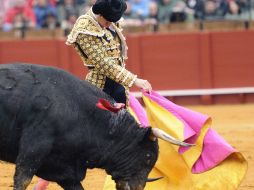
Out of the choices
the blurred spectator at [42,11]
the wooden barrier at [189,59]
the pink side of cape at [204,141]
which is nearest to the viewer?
the pink side of cape at [204,141]

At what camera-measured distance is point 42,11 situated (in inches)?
492

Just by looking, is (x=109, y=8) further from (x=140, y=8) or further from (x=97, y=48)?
(x=140, y=8)

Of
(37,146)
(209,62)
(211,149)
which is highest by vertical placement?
(37,146)

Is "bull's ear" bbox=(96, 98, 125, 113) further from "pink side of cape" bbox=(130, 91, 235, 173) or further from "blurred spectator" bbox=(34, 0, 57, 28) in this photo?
"blurred spectator" bbox=(34, 0, 57, 28)

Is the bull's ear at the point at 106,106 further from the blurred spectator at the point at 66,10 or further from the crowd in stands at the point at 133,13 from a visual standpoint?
the blurred spectator at the point at 66,10

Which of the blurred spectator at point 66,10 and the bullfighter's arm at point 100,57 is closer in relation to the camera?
the bullfighter's arm at point 100,57

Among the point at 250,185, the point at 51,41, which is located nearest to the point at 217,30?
the point at 51,41

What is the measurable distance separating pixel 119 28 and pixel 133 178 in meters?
1.08

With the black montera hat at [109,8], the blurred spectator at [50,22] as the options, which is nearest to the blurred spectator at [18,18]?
the blurred spectator at [50,22]

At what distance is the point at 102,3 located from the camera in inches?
211

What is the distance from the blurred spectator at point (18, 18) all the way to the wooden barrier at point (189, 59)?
33 centimetres

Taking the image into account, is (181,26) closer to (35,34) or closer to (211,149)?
(35,34)

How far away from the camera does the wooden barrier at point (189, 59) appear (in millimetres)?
12250

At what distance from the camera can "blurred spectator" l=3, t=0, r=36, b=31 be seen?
1241cm
